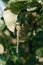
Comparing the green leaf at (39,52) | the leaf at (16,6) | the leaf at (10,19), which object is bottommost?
the green leaf at (39,52)

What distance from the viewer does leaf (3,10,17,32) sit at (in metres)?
0.67

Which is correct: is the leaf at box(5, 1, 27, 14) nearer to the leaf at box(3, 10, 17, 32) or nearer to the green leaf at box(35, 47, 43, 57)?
the leaf at box(3, 10, 17, 32)

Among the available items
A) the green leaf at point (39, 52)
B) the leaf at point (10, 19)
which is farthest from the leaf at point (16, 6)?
the green leaf at point (39, 52)

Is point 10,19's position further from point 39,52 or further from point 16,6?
point 39,52

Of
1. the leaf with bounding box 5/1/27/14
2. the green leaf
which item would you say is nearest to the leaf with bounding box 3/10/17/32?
the leaf with bounding box 5/1/27/14

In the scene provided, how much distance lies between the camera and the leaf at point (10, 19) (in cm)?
67

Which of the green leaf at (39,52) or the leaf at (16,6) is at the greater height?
the leaf at (16,6)

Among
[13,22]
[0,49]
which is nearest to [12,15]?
[13,22]

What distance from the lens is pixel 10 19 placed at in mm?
676

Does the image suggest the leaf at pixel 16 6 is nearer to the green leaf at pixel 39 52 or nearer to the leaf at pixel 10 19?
the leaf at pixel 10 19

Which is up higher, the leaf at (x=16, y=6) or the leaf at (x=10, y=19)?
the leaf at (x=16, y=6)

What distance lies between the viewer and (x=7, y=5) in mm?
699

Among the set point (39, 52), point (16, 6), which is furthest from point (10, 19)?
point (39, 52)

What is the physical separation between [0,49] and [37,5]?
200 mm
